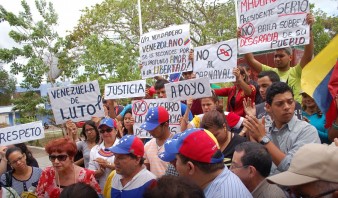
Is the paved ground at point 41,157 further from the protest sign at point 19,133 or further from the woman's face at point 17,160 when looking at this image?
the woman's face at point 17,160

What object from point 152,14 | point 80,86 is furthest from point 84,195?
point 152,14

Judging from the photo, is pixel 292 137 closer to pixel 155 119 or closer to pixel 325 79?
pixel 325 79

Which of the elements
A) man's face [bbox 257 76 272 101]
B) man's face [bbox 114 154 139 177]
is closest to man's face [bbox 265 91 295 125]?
man's face [bbox 257 76 272 101]

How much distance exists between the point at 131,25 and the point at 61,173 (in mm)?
18295

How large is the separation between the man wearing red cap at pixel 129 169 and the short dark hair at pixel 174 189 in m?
1.20

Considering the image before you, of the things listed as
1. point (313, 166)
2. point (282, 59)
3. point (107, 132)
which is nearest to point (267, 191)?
point (313, 166)

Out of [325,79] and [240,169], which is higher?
[325,79]

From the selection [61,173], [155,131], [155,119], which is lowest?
[61,173]

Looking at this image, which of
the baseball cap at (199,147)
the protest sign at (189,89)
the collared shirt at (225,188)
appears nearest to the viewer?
the collared shirt at (225,188)

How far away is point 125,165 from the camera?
11.0 feet

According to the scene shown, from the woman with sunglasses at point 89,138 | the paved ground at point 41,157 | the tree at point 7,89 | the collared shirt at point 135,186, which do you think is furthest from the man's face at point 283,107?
the tree at point 7,89

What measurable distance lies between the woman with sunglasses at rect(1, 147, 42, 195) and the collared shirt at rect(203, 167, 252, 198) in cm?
265

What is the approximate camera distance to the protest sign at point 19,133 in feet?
16.9

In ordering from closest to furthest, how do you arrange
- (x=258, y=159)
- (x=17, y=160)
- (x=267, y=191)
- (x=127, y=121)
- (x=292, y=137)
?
(x=267, y=191)
(x=258, y=159)
(x=292, y=137)
(x=17, y=160)
(x=127, y=121)
